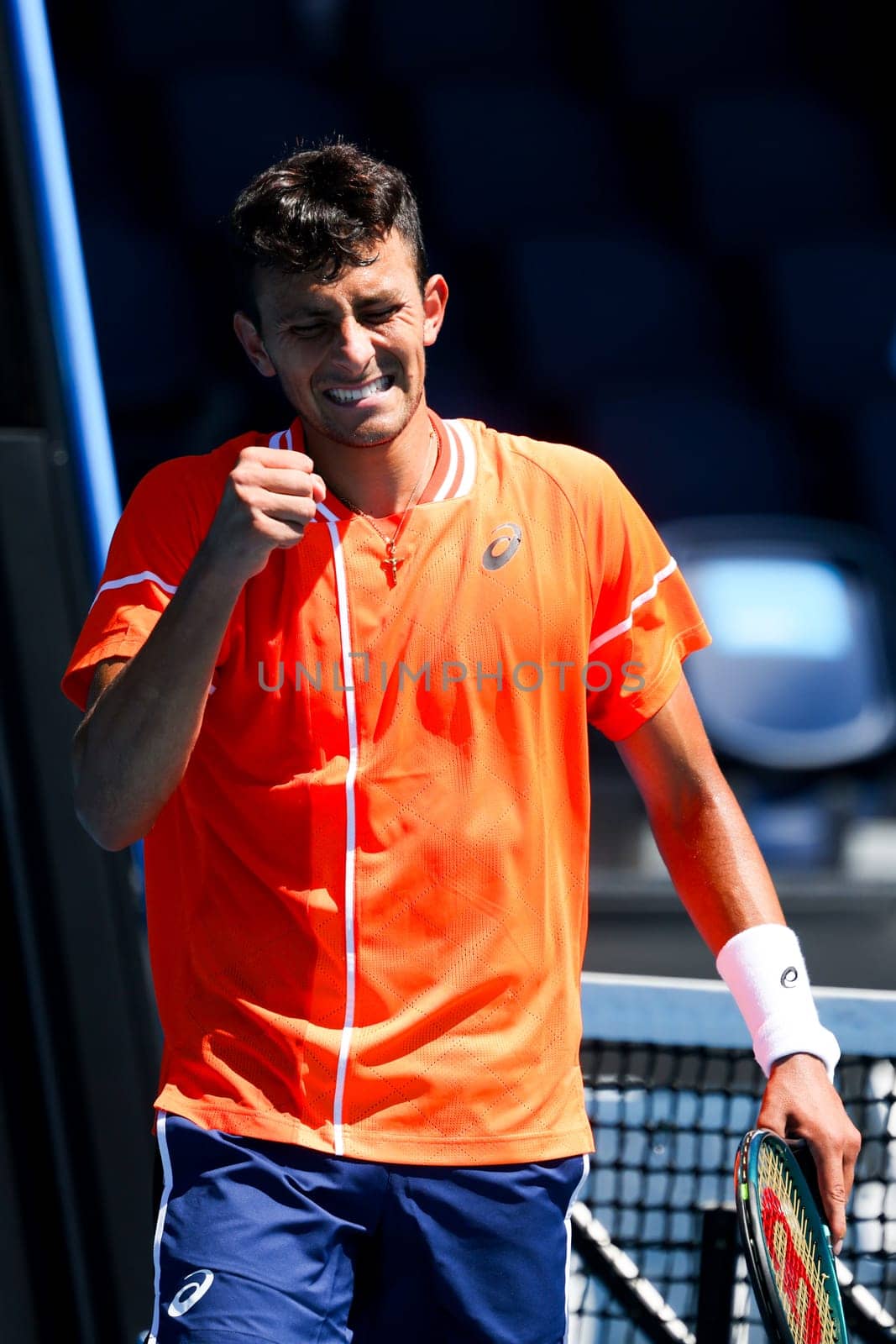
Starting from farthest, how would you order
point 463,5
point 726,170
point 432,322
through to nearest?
point 726,170 < point 463,5 < point 432,322

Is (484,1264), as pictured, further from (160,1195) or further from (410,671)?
(410,671)

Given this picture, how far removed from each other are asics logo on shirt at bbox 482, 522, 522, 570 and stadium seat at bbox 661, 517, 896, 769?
8.69 ft

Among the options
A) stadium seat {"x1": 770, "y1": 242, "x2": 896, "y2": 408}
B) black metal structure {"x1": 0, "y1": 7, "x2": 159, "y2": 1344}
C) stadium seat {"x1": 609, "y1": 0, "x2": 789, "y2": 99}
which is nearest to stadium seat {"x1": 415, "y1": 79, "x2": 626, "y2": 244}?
stadium seat {"x1": 609, "y1": 0, "x2": 789, "y2": 99}

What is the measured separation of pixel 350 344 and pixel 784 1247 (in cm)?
85

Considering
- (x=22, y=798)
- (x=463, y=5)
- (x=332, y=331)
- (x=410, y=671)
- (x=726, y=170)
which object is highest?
(x=463, y=5)

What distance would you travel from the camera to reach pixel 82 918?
215 cm

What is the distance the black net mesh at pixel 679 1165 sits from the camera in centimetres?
201

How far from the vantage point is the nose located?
152 centimetres

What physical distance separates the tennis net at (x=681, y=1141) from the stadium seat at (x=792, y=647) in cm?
202

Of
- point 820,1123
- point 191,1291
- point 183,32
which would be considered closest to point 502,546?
point 820,1123

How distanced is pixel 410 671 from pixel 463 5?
2.92 meters

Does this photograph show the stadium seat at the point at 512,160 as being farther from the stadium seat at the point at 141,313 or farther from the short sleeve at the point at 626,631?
the short sleeve at the point at 626,631

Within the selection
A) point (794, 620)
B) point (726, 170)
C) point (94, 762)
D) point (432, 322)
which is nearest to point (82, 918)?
point (94, 762)

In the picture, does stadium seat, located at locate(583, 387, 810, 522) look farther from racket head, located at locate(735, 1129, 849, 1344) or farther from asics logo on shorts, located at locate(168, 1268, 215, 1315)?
asics logo on shorts, located at locate(168, 1268, 215, 1315)
